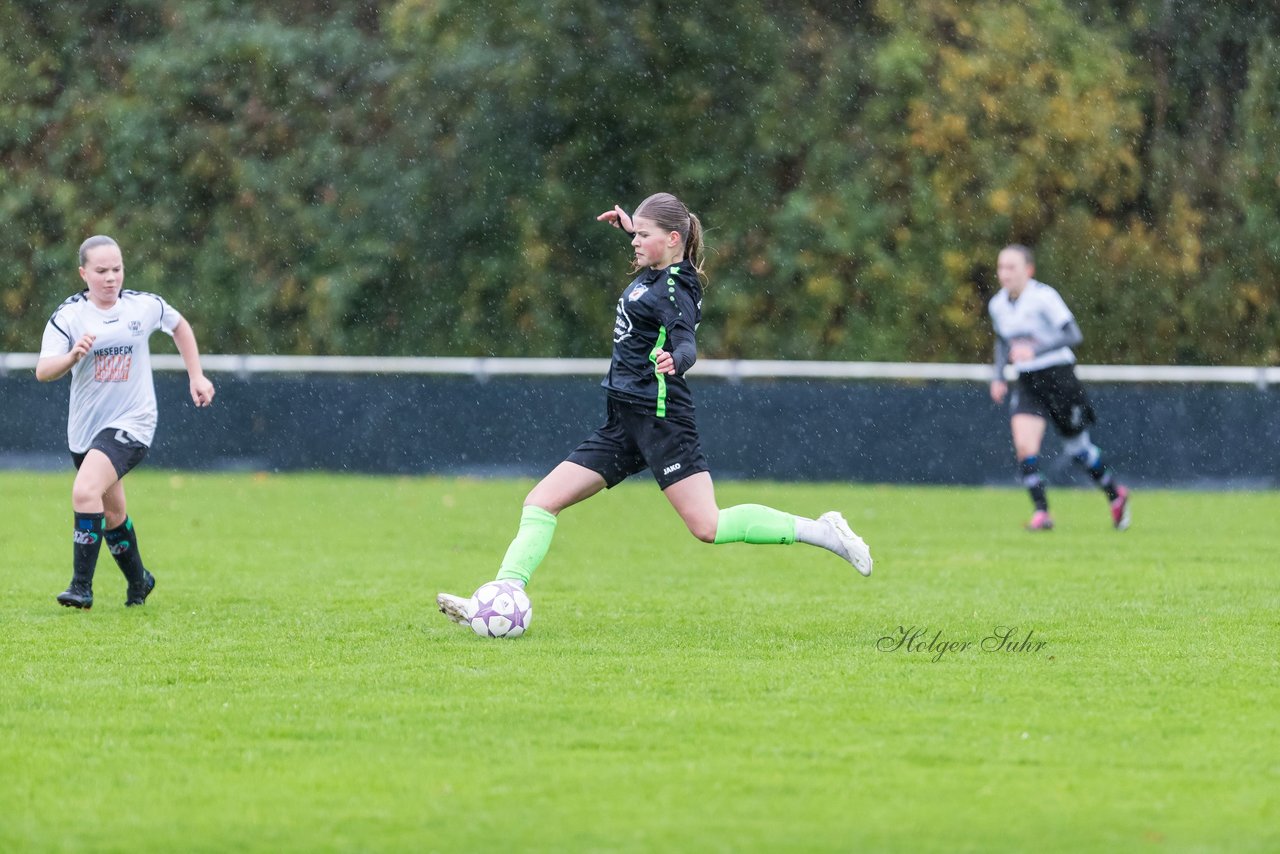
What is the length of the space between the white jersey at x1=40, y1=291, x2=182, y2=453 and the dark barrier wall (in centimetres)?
1045

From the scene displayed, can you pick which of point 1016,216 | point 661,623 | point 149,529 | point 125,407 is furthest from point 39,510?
point 1016,216

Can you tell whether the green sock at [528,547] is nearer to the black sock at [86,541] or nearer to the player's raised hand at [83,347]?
the black sock at [86,541]

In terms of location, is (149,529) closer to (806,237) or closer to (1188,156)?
(806,237)

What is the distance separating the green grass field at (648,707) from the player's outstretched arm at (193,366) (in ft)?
3.37

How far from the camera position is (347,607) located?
909 centimetres

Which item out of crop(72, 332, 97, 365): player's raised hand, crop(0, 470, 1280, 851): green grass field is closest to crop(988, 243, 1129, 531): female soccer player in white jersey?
crop(0, 470, 1280, 851): green grass field

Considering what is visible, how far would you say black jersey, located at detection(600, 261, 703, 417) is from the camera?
25.4 ft

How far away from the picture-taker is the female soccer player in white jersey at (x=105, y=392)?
8.66m

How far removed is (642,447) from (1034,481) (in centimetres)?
686

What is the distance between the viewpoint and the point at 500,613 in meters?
7.79

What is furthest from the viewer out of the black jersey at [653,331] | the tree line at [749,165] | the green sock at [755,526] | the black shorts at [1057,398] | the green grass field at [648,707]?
the tree line at [749,165]

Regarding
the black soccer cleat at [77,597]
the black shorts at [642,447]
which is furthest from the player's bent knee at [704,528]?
the black soccer cleat at [77,597]

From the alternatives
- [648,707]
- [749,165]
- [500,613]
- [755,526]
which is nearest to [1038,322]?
[755,526]

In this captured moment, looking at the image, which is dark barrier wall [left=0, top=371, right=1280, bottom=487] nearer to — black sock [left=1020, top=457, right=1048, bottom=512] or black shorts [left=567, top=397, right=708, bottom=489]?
black sock [left=1020, top=457, right=1048, bottom=512]
